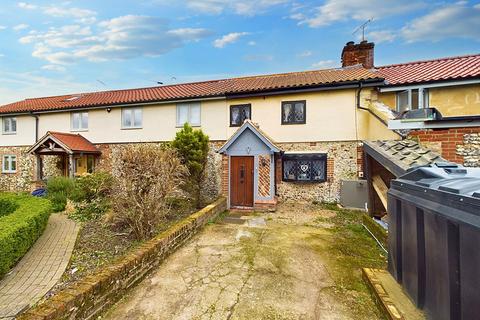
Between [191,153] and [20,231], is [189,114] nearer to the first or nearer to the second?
[191,153]

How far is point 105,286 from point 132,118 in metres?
13.4

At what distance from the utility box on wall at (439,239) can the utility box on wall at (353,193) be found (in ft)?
23.9

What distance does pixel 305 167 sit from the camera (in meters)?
11.7

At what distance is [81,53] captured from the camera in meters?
17.3

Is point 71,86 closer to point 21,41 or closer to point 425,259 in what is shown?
point 21,41

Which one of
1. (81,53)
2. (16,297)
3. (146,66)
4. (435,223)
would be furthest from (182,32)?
(435,223)

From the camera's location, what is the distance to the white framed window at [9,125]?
17.8 metres

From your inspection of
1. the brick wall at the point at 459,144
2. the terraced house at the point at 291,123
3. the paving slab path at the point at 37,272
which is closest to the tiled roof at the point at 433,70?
the terraced house at the point at 291,123

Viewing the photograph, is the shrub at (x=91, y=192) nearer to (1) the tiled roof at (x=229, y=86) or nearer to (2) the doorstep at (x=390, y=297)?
(1) the tiled roof at (x=229, y=86)

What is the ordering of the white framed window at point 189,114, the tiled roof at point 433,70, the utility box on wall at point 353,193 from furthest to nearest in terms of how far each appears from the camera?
the white framed window at point 189,114 < the utility box on wall at point 353,193 < the tiled roof at point 433,70

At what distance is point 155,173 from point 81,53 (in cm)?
1654

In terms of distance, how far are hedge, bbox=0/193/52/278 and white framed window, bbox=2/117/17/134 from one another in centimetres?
1487

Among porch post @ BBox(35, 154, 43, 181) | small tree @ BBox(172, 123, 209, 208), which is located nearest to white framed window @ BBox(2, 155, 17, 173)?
porch post @ BBox(35, 154, 43, 181)

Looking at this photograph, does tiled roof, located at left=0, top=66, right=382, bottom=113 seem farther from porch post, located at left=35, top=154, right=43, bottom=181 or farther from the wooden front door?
the wooden front door
